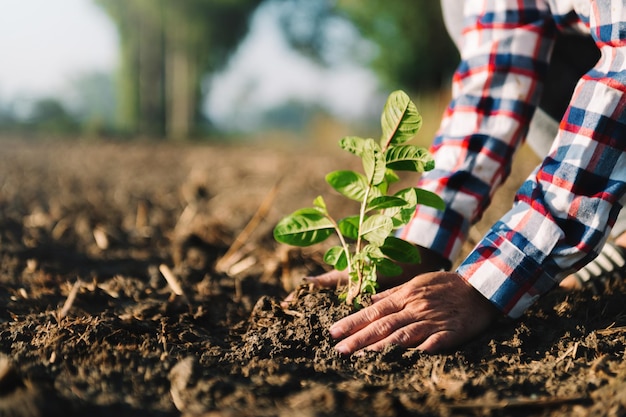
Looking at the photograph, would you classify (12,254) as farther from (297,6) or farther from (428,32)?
(297,6)

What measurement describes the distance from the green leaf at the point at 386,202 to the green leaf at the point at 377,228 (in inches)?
1.1

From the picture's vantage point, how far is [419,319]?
1.33 m

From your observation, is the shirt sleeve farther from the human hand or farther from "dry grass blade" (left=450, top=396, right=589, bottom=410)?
"dry grass blade" (left=450, top=396, right=589, bottom=410)

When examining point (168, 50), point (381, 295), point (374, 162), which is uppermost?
point (168, 50)

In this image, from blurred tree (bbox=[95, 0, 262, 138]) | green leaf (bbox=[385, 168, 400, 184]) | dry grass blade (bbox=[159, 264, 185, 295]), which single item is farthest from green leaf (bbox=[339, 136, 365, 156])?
blurred tree (bbox=[95, 0, 262, 138])

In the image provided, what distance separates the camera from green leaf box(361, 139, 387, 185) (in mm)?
1363

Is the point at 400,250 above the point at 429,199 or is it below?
below

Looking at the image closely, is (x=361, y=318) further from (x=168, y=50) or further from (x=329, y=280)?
(x=168, y=50)

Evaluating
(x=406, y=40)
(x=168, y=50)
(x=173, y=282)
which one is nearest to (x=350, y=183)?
(x=173, y=282)

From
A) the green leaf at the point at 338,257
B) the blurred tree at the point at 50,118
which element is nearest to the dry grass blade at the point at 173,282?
the green leaf at the point at 338,257

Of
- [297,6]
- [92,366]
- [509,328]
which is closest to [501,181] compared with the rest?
[509,328]

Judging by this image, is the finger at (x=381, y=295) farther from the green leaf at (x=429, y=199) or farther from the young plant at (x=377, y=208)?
the green leaf at (x=429, y=199)

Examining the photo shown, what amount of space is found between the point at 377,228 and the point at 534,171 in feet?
1.47

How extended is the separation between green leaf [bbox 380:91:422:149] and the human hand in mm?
343
